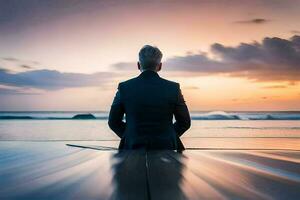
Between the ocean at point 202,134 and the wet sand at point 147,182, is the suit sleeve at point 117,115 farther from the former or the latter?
the ocean at point 202,134

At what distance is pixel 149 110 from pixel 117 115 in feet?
0.73

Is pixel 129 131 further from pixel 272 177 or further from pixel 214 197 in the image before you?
pixel 214 197

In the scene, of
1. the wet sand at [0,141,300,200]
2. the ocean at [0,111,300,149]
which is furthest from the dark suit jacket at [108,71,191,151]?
the ocean at [0,111,300,149]

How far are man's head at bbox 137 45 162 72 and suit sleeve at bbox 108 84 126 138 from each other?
23 cm

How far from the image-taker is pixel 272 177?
0.92 m

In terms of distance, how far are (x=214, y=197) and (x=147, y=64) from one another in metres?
1.48

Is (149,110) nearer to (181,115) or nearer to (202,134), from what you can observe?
(181,115)

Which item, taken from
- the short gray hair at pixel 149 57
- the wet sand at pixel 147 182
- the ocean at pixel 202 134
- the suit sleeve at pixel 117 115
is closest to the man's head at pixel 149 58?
the short gray hair at pixel 149 57

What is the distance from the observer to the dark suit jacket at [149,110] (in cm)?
190

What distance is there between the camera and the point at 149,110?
193 centimetres

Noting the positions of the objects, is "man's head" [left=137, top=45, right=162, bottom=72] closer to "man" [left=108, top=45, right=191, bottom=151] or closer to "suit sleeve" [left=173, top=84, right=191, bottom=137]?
"man" [left=108, top=45, right=191, bottom=151]

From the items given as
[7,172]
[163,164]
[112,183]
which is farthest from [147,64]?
[112,183]

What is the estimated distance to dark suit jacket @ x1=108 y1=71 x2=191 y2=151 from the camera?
1899 millimetres

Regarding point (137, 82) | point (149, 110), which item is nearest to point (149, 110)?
point (149, 110)
